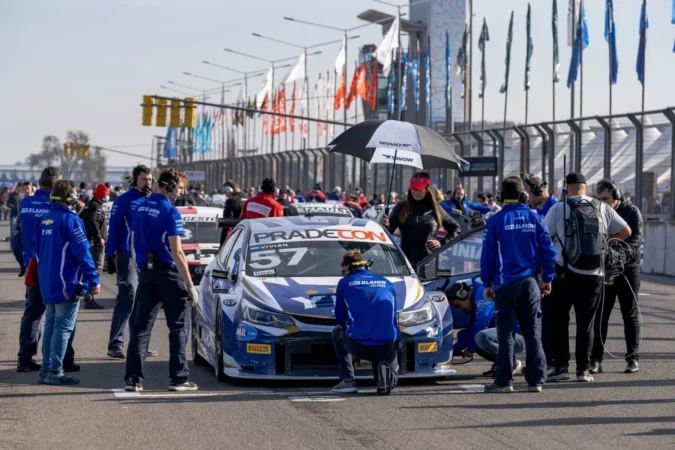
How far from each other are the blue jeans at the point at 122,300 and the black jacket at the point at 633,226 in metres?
4.61

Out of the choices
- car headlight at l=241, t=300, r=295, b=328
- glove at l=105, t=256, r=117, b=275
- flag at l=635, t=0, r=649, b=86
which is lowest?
car headlight at l=241, t=300, r=295, b=328

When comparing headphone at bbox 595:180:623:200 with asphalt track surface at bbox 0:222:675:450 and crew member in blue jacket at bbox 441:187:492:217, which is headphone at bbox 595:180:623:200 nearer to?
asphalt track surface at bbox 0:222:675:450

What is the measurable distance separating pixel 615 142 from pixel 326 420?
1900cm

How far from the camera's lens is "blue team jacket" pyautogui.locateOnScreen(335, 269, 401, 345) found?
9.40 m

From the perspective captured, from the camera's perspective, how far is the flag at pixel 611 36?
129ft

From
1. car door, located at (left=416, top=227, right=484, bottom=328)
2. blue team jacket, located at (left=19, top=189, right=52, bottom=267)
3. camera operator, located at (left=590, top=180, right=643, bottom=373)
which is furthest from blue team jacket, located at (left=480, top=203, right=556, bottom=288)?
blue team jacket, located at (left=19, top=189, right=52, bottom=267)

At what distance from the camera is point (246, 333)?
984cm

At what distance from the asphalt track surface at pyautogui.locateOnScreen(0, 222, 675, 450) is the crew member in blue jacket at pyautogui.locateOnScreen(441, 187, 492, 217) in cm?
1168

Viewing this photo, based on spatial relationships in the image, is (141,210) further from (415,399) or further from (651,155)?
(651,155)

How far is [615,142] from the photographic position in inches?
1027

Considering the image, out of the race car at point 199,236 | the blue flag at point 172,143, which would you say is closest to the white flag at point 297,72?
the race car at point 199,236

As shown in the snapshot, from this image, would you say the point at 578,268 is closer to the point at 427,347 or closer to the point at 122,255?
the point at 427,347

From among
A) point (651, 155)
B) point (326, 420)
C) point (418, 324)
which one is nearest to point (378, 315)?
point (418, 324)

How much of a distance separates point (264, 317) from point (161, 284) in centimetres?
86
